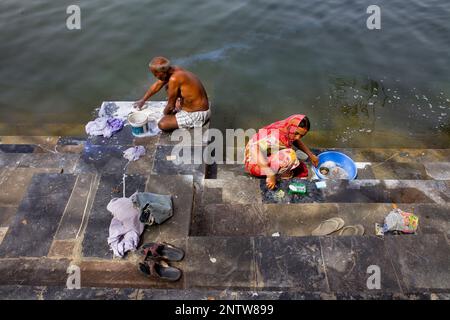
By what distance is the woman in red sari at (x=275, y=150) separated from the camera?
18.3ft

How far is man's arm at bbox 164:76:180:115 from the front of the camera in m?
5.91

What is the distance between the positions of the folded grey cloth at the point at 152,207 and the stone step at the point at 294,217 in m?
0.54

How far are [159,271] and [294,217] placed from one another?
2.07 meters

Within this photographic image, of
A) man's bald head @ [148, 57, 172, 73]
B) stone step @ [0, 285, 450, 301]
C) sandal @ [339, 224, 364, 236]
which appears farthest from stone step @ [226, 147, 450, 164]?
stone step @ [0, 285, 450, 301]

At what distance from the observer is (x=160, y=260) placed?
4203mm

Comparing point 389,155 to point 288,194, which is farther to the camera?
point 389,155

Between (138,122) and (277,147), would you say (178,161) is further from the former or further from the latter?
(277,147)

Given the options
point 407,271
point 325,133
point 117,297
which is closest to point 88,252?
point 117,297

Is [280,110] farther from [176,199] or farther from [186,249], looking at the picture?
[186,249]

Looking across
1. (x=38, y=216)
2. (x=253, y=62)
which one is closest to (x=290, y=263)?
(x=38, y=216)

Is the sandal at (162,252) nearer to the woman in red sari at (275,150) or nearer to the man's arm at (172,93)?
the woman in red sari at (275,150)

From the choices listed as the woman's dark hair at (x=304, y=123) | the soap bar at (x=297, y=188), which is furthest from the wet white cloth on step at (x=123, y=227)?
the woman's dark hair at (x=304, y=123)

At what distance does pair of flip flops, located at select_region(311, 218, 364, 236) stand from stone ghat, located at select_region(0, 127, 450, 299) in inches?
6.5
